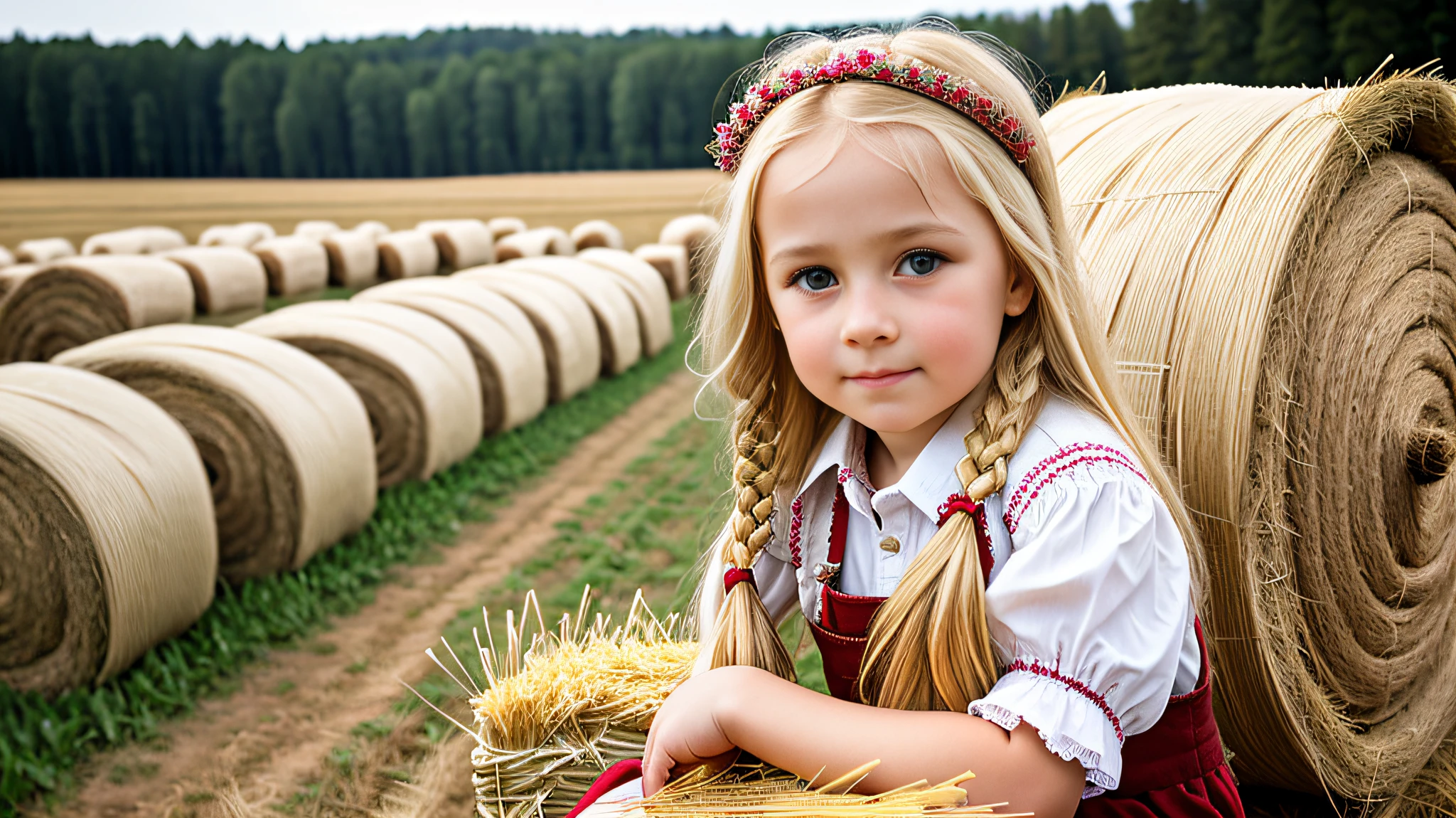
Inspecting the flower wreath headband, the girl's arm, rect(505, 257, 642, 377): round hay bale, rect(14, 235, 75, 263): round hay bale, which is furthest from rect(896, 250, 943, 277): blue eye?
rect(14, 235, 75, 263): round hay bale

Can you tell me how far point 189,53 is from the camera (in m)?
16.8

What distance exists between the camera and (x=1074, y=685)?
3.85 ft

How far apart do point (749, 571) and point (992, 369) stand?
0.48m

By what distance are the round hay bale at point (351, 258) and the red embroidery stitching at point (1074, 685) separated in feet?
43.4

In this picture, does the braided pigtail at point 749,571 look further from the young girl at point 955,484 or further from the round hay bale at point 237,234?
the round hay bale at point 237,234

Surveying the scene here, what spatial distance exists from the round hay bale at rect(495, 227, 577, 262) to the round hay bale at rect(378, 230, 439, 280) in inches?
41.2

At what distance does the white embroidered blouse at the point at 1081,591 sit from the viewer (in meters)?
1.17

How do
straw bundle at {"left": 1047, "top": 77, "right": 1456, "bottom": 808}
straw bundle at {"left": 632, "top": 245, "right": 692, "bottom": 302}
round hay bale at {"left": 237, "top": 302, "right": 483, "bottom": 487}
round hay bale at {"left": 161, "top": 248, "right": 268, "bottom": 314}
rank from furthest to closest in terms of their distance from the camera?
1. straw bundle at {"left": 632, "top": 245, "right": 692, "bottom": 302}
2. round hay bale at {"left": 161, "top": 248, "right": 268, "bottom": 314}
3. round hay bale at {"left": 237, "top": 302, "right": 483, "bottom": 487}
4. straw bundle at {"left": 1047, "top": 77, "right": 1456, "bottom": 808}

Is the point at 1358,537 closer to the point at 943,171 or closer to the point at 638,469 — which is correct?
the point at 943,171

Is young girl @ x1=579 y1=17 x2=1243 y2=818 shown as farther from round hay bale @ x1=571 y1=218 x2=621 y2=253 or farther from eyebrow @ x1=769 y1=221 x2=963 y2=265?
round hay bale @ x1=571 y1=218 x2=621 y2=253

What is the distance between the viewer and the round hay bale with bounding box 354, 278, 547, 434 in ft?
21.8

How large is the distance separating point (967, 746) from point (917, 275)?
58 cm

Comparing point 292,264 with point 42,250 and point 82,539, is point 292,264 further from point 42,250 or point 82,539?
point 82,539

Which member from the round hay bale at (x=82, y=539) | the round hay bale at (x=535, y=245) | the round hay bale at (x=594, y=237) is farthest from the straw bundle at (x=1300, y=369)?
the round hay bale at (x=594, y=237)
